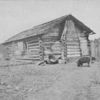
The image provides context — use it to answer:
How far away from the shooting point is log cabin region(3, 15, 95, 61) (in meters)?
20.6

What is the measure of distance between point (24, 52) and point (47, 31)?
567 cm

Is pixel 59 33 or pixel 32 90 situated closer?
pixel 32 90

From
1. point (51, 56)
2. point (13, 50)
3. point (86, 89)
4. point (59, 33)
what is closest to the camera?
point (86, 89)

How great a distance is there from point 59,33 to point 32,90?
1475cm

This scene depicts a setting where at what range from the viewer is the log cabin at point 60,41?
2056 cm

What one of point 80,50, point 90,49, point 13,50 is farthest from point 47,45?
point 13,50

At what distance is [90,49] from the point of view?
2370cm

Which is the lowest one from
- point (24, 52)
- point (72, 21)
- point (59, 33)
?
point (24, 52)

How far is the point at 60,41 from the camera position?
21.5 metres

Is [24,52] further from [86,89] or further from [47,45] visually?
[86,89]

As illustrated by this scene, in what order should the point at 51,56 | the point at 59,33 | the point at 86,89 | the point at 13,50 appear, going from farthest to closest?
the point at 13,50
the point at 59,33
the point at 51,56
the point at 86,89

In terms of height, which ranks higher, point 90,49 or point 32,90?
point 90,49

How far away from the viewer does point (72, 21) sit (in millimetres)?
22359

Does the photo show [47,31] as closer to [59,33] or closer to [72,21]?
[59,33]
